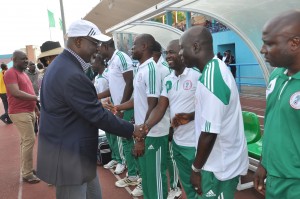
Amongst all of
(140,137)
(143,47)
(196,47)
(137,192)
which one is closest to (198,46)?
(196,47)

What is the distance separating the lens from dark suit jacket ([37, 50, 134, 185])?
2199 mm

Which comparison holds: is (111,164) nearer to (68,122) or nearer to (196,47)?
(68,122)

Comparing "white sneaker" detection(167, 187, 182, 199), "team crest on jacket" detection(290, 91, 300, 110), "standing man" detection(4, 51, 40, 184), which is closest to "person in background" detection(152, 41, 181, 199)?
"white sneaker" detection(167, 187, 182, 199)

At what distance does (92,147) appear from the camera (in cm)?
235

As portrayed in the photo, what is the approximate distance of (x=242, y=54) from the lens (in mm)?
15422

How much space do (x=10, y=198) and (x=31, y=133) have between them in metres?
1.06

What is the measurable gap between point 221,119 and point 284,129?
41 cm

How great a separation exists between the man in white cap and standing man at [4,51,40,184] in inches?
104

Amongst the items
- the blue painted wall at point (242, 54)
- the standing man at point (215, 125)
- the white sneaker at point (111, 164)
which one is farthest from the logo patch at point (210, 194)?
the blue painted wall at point (242, 54)

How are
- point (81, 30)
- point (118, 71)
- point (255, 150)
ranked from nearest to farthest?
point (81, 30)
point (255, 150)
point (118, 71)

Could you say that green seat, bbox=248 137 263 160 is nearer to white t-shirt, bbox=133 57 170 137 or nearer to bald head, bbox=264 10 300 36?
white t-shirt, bbox=133 57 170 137

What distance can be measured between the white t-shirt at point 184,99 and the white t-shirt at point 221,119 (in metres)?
0.76

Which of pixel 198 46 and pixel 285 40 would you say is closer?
pixel 285 40

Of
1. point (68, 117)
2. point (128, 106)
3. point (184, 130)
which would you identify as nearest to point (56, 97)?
point (68, 117)
